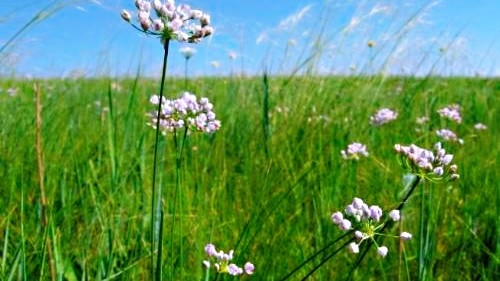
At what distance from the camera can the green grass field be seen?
1.72m

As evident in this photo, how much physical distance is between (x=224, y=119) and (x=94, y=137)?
0.95m

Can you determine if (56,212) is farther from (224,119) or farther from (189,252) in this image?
(224,119)

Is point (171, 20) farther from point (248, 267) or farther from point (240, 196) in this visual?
point (240, 196)

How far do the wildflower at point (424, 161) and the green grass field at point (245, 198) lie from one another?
259 mm

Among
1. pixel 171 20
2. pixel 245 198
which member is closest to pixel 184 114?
pixel 171 20

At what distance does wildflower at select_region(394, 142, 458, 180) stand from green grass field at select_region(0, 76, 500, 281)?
0.26 meters

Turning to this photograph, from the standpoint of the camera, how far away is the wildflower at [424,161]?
1119mm

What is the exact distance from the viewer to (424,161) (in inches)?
43.8

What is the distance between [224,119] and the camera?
389 cm

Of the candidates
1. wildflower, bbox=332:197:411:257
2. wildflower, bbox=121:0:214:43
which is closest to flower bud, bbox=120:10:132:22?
wildflower, bbox=121:0:214:43

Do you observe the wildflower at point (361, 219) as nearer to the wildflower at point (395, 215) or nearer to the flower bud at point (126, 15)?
the wildflower at point (395, 215)

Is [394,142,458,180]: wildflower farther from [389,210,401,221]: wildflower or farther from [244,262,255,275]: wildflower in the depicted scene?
[244,262,255,275]: wildflower

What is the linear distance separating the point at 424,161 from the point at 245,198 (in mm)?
1405

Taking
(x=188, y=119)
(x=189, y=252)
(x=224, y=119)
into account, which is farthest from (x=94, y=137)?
(x=188, y=119)
